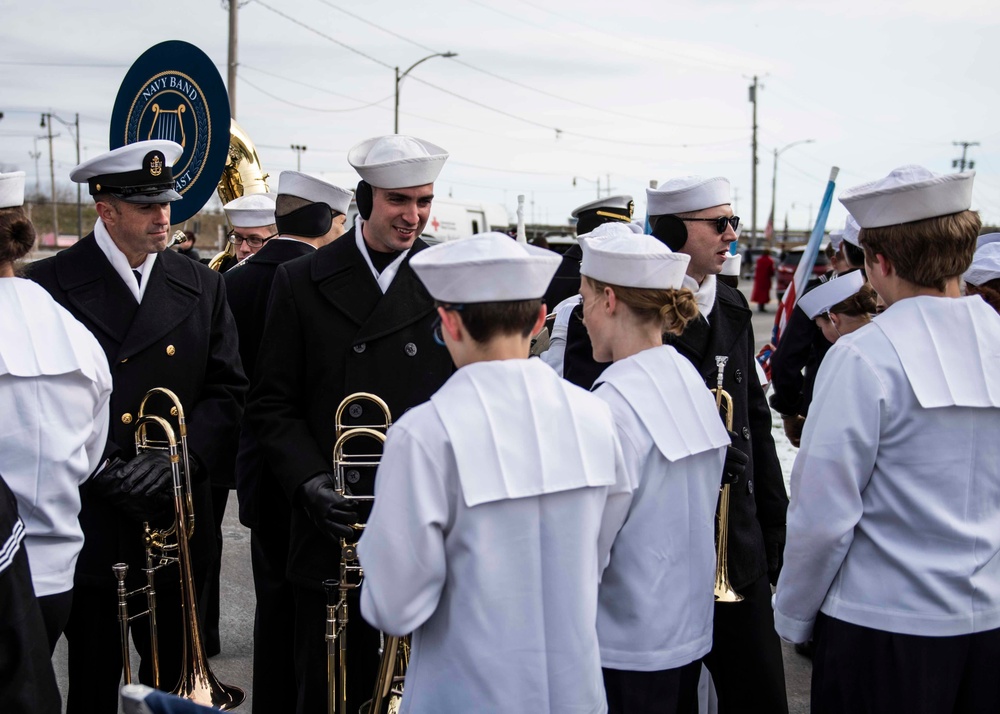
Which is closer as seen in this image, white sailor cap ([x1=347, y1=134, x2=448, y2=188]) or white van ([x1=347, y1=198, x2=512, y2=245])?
white sailor cap ([x1=347, y1=134, x2=448, y2=188])

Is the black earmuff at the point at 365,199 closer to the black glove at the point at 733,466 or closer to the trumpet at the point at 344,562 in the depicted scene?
the trumpet at the point at 344,562

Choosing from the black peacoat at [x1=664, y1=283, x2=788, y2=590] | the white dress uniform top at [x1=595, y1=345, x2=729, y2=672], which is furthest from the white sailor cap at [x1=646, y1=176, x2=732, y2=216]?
the white dress uniform top at [x1=595, y1=345, x2=729, y2=672]

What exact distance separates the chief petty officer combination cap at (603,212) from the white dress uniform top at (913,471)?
4638mm

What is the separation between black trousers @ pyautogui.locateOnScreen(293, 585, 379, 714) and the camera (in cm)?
352

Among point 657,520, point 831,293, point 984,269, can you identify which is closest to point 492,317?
point 657,520

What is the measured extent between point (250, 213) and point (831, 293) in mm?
4067

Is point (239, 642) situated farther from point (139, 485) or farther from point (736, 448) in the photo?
point (736, 448)

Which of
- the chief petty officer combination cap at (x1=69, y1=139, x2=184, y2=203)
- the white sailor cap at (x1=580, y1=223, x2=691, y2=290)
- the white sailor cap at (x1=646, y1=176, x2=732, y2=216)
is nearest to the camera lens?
the white sailor cap at (x1=580, y1=223, x2=691, y2=290)

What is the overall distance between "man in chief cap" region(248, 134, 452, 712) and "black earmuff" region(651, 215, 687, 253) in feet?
3.17

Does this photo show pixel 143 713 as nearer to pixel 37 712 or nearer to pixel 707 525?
pixel 37 712

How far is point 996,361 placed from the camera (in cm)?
268

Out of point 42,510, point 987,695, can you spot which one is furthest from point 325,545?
point 987,695

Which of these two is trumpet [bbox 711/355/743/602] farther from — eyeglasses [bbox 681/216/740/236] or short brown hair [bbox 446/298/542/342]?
short brown hair [bbox 446/298/542/342]

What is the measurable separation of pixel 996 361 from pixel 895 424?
334 mm
